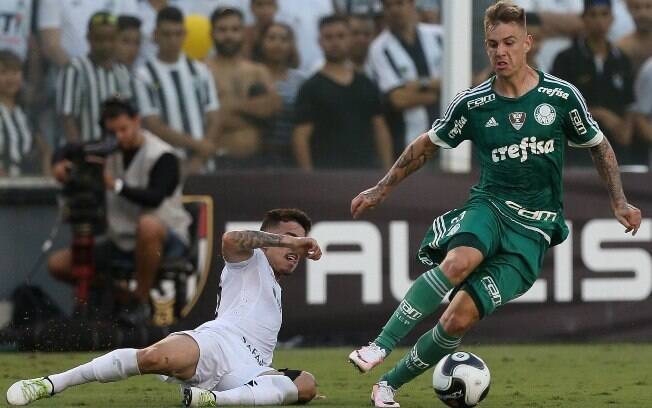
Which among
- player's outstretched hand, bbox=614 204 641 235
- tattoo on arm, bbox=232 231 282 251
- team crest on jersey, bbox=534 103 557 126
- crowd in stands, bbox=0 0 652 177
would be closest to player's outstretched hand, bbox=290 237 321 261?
tattoo on arm, bbox=232 231 282 251

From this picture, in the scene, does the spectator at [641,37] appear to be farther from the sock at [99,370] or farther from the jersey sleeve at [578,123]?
the sock at [99,370]

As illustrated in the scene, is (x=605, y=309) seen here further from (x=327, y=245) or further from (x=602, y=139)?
(x=602, y=139)

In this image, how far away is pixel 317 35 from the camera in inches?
456

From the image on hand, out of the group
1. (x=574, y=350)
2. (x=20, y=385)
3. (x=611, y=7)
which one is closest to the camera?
(x=20, y=385)

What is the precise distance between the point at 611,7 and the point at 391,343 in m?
5.87

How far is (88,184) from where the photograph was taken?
11.2m

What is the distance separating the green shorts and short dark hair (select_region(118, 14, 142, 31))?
4.79m

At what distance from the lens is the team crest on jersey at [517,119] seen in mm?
7117

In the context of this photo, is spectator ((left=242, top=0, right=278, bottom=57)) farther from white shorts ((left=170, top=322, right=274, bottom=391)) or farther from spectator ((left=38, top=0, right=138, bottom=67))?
white shorts ((left=170, top=322, right=274, bottom=391))

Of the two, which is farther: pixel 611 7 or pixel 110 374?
pixel 611 7

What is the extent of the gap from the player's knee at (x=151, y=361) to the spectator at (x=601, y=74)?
5.86 m

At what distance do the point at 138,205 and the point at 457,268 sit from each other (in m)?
4.85

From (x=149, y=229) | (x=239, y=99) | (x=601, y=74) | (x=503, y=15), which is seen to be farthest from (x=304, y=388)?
(x=601, y=74)

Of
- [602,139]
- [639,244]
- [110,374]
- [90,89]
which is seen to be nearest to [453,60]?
[639,244]
